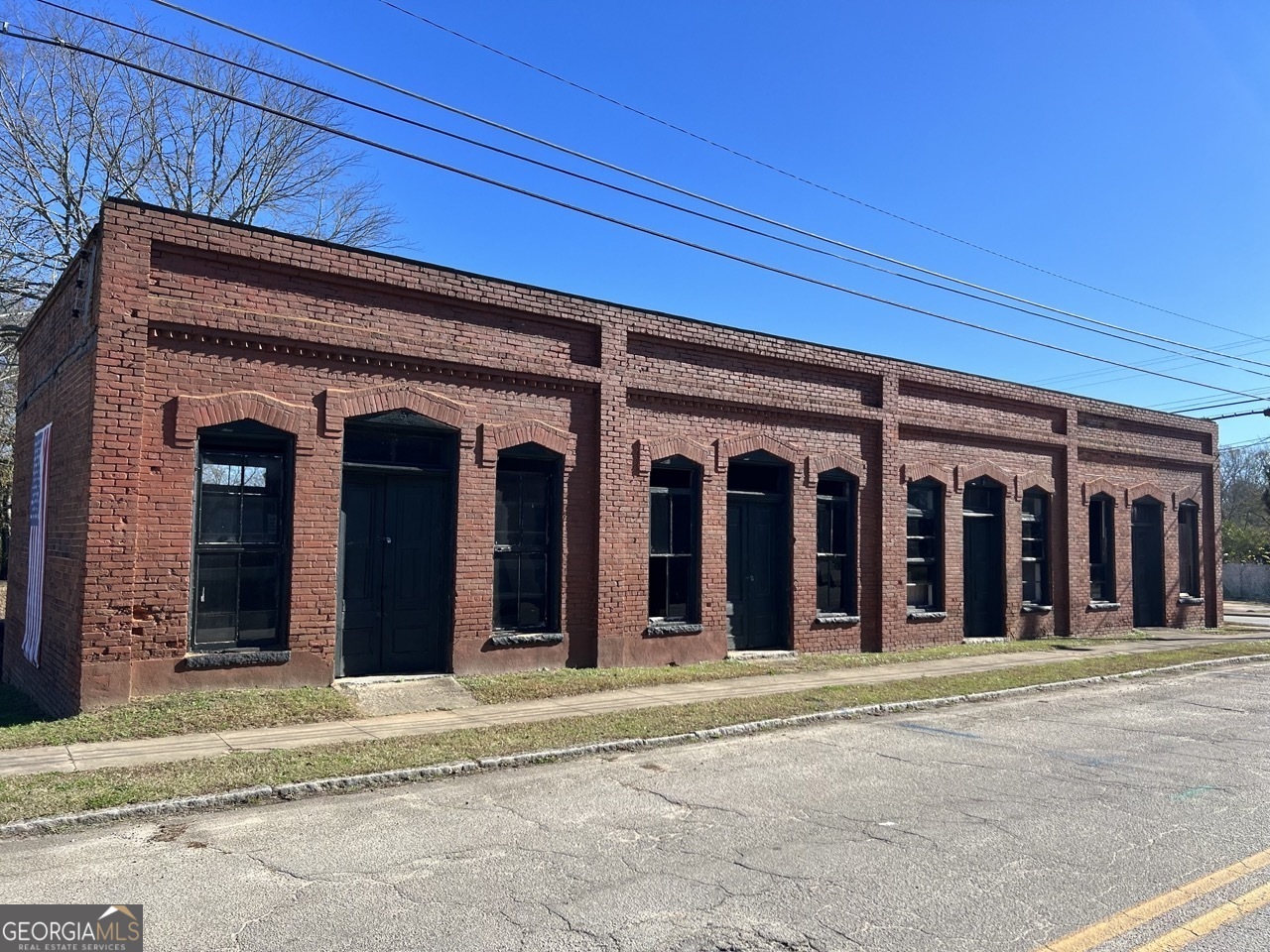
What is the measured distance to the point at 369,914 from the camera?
4594mm

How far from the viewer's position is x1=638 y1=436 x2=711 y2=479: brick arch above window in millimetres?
13461

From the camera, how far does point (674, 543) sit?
14023 millimetres

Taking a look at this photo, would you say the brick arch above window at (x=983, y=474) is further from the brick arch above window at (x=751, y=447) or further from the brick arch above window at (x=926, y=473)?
the brick arch above window at (x=751, y=447)

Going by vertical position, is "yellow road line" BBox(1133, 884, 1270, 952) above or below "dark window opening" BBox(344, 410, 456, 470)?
below

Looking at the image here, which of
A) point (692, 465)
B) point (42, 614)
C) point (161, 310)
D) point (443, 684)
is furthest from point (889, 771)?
point (42, 614)

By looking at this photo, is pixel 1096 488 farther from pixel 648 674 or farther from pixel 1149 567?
pixel 648 674

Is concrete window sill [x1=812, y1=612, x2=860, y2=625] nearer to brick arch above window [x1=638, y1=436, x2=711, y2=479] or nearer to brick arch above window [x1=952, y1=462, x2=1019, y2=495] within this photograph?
brick arch above window [x1=638, y1=436, x2=711, y2=479]

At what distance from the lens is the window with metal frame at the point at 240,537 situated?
33.0 feet

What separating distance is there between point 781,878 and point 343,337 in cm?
825

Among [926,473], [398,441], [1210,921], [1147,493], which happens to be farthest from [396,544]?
[1147,493]

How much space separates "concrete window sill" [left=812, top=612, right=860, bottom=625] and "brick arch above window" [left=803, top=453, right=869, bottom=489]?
2296mm

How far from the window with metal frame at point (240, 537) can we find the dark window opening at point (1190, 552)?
23.0m

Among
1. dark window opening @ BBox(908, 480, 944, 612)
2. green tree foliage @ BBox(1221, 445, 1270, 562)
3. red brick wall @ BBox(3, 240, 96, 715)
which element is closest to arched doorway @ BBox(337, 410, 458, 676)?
red brick wall @ BBox(3, 240, 96, 715)

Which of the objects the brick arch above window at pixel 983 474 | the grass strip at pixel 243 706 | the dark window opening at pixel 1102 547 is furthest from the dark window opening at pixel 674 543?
the dark window opening at pixel 1102 547
